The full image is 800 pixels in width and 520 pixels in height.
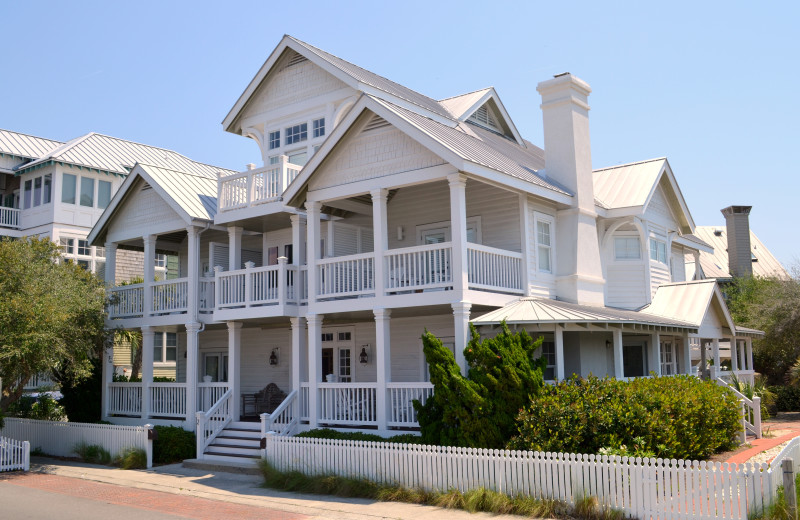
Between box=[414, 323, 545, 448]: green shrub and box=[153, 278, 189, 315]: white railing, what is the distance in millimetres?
10331

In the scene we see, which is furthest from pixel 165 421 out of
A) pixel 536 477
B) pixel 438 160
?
pixel 536 477

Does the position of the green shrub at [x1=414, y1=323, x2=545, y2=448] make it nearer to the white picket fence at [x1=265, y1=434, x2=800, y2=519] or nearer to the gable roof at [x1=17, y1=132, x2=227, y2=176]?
the white picket fence at [x1=265, y1=434, x2=800, y2=519]

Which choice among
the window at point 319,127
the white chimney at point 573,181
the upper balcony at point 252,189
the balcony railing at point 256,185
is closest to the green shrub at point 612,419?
the white chimney at point 573,181

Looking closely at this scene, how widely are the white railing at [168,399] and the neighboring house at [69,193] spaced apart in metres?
10.9

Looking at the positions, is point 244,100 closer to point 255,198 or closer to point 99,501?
point 255,198

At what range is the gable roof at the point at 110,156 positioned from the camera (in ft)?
112

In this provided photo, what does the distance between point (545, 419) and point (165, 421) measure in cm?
1331

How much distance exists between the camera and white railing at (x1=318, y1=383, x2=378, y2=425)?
18.1 m

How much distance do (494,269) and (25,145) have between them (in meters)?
29.2

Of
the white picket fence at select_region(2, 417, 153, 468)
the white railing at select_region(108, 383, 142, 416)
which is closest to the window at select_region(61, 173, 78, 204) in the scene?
the white railing at select_region(108, 383, 142, 416)

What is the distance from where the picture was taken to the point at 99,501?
49.4 ft

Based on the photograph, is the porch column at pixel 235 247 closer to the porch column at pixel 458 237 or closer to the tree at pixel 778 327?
the porch column at pixel 458 237

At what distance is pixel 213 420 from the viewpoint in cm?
2075

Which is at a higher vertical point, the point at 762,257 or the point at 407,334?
the point at 762,257
